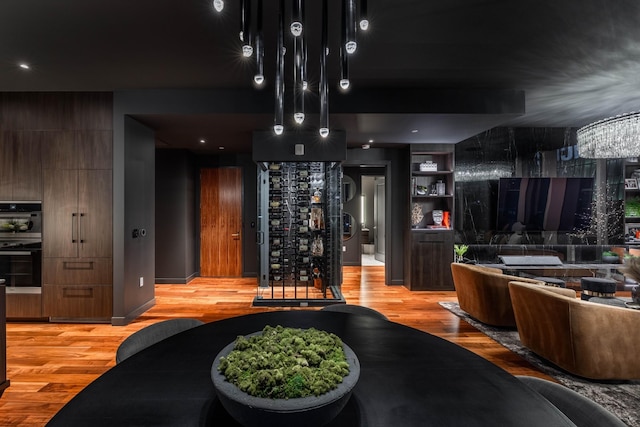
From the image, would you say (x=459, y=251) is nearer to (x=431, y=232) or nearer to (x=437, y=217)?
(x=431, y=232)

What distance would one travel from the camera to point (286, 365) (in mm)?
892

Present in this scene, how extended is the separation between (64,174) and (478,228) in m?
5.94

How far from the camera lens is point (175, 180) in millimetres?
6035

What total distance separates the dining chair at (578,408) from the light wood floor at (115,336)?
6.29ft

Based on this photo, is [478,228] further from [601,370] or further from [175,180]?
[175,180]

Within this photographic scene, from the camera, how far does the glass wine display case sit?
4.99m

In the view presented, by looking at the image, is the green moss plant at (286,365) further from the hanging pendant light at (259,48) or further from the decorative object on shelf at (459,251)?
the decorative object on shelf at (459,251)

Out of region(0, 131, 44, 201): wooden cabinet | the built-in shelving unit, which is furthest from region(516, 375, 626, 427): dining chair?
the built-in shelving unit

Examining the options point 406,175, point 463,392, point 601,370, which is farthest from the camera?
point 406,175

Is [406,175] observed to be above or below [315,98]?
below

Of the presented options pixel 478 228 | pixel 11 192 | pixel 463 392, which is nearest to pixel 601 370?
pixel 463 392

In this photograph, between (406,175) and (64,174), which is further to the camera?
(406,175)

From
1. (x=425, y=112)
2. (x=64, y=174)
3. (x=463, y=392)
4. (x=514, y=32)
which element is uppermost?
(x=514, y=32)

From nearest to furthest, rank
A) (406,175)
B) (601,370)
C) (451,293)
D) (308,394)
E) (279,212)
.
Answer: (308,394) → (601,370) → (279,212) → (451,293) → (406,175)
